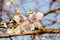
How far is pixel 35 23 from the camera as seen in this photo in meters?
2.24

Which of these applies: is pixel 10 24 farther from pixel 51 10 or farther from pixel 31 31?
pixel 51 10

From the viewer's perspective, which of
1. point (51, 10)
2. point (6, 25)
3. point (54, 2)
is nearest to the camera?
point (6, 25)

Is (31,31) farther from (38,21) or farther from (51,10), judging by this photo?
(51,10)

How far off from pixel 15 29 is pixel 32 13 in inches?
11.6

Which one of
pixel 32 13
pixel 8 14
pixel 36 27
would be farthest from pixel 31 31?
pixel 8 14

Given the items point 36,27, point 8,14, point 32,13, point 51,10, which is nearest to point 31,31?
point 36,27

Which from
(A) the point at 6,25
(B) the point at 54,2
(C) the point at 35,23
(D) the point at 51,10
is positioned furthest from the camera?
(B) the point at 54,2

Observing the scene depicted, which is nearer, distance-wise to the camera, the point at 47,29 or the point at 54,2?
the point at 47,29

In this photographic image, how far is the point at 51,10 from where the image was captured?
8.76ft

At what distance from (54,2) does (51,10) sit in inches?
10.6

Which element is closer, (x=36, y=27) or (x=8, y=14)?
(x=36, y=27)

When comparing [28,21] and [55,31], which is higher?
[28,21]

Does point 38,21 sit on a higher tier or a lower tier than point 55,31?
higher

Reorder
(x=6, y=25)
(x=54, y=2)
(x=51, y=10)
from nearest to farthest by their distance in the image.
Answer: (x=6, y=25), (x=51, y=10), (x=54, y=2)
